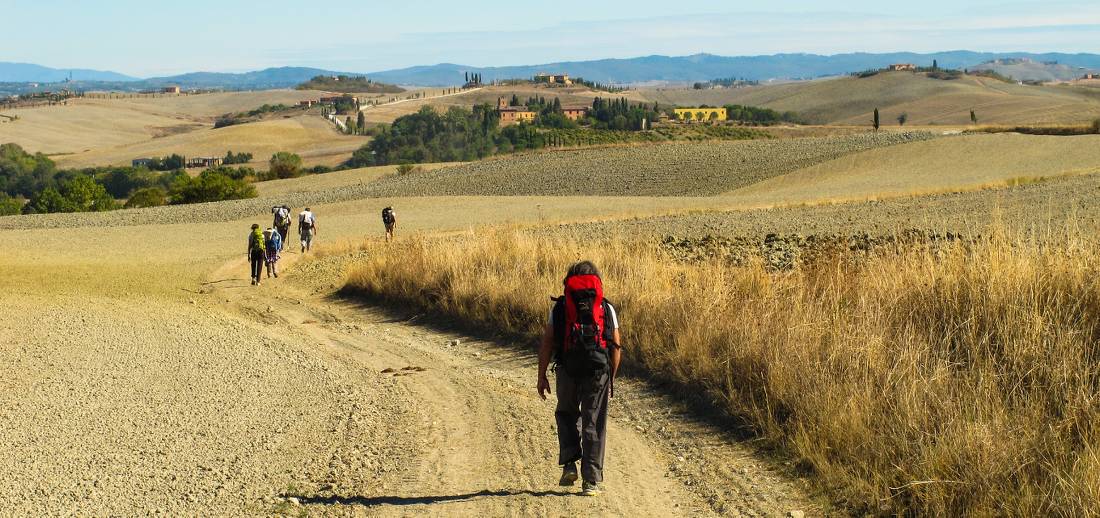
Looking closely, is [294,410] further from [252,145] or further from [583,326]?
[252,145]

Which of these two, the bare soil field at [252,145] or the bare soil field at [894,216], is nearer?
the bare soil field at [894,216]

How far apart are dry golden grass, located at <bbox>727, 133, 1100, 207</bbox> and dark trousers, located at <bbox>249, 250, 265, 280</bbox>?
84.4ft

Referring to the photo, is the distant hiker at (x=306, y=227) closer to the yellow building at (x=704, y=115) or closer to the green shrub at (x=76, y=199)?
the green shrub at (x=76, y=199)

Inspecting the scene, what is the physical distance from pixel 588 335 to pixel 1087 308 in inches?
189

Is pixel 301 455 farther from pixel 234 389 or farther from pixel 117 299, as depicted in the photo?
pixel 117 299

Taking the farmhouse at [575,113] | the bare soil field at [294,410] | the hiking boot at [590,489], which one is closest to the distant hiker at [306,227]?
the bare soil field at [294,410]

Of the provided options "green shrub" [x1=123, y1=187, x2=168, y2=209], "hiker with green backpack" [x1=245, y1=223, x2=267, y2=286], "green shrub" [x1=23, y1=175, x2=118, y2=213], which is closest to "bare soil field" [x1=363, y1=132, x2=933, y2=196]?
"green shrub" [x1=123, y1=187, x2=168, y2=209]

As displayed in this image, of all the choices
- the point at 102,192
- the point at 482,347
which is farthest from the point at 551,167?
the point at 482,347

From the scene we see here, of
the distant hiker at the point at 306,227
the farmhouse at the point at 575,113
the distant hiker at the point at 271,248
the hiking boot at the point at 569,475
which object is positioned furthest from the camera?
the farmhouse at the point at 575,113

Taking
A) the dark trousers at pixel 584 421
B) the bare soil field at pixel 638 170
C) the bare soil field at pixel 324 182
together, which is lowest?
the bare soil field at pixel 324 182

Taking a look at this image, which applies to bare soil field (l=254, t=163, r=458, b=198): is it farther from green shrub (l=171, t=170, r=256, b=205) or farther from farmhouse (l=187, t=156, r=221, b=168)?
farmhouse (l=187, t=156, r=221, b=168)

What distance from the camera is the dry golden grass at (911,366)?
22.4 feet

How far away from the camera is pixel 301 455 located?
8.85 metres

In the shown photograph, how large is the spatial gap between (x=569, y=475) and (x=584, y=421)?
0.43 metres
